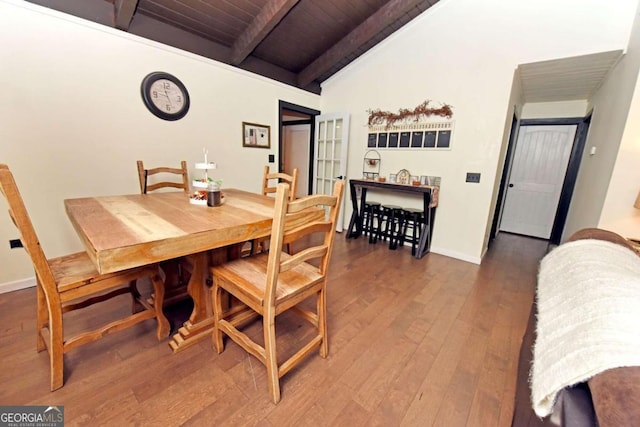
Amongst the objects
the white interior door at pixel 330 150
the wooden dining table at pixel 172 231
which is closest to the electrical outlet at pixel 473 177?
the white interior door at pixel 330 150

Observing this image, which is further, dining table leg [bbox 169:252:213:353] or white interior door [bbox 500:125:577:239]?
white interior door [bbox 500:125:577:239]

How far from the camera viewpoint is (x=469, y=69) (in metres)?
2.91

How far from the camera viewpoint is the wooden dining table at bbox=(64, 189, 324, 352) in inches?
37.0

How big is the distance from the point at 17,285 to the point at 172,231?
214 cm

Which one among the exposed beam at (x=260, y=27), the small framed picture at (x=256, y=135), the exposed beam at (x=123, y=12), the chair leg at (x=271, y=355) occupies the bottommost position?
the chair leg at (x=271, y=355)

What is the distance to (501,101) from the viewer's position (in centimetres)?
275

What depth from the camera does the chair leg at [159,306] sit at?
150cm

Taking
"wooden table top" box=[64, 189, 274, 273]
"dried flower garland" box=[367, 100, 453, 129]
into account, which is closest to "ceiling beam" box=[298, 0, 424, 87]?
"dried flower garland" box=[367, 100, 453, 129]

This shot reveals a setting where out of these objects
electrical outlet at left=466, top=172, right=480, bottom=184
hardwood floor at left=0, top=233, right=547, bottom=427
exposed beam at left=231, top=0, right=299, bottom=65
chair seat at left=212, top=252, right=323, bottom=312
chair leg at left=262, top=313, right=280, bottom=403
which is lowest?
hardwood floor at left=0, top=233, right=547, bottom=427

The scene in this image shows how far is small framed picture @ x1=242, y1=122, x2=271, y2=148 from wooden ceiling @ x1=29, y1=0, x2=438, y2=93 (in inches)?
28.9

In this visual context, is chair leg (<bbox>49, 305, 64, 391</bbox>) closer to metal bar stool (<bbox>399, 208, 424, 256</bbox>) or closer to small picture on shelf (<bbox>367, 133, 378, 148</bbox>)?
metal bar stool (<bbox>399, 208, 424, 256</bbox>)

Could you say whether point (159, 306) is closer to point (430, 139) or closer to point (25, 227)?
point (25, 227)

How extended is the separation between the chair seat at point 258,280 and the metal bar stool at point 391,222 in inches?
87.4

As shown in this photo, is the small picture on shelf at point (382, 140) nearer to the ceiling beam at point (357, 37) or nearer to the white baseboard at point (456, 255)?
the ceiling beam at point (357, 37)
